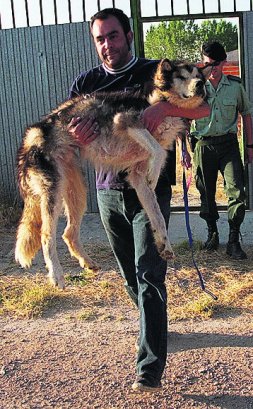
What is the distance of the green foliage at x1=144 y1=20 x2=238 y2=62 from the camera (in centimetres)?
798

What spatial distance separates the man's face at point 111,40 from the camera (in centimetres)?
364

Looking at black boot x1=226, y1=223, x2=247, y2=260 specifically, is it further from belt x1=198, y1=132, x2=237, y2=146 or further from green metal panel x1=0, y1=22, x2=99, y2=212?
green metal panel x1=0, y1=22, x2=99, y2=212

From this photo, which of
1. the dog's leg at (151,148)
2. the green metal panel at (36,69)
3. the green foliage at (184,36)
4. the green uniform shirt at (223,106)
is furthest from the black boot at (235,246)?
the dog's leg at (151,148)

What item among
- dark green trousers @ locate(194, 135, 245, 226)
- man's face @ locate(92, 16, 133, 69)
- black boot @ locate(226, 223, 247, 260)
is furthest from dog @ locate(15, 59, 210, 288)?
black boot @ locate(226, 223, 247, 260)

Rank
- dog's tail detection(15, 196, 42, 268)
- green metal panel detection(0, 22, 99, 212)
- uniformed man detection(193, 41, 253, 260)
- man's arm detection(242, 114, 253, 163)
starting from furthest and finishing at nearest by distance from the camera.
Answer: green metal panel detection(0, 22, 99, 212) < man's arm detection(242, 114, 253, 163) < uniformed man detection(193, 41, 253, 260) < dog's tail detection(15, 196, 42, 268)

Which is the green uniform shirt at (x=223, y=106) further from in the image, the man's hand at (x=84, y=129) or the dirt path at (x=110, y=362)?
the man's hand at (x=84, y=129)

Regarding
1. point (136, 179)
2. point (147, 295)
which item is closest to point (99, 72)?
point (136, 179)

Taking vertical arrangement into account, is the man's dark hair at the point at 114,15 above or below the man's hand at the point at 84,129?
above

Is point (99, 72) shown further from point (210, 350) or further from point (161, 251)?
point (210, 350)

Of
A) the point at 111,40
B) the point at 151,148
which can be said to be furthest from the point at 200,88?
the point at 111,40

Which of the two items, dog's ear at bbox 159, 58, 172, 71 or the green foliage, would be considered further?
the green foliage

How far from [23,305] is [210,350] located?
6.15 feet

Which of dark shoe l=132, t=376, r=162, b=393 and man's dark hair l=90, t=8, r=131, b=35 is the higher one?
man's dark hair l=90, t=8, r=131, b=35

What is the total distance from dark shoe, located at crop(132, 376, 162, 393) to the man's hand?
1536 millimetres
